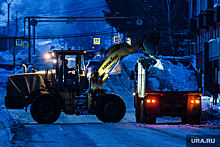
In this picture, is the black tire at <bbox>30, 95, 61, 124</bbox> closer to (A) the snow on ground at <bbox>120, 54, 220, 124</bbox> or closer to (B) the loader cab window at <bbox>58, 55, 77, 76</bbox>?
(B) the loader cab window at <bbox>58, 55, 77, 76</bbox>

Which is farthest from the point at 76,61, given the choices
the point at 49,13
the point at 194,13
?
the point at 49,13

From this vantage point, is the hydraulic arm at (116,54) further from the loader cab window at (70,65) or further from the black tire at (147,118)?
the black tire at (147,118)

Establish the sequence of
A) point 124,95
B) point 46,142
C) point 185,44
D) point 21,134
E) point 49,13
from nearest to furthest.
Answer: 1. point 46,142
2. point 21,134
3. point 124,95
4. point 185,44
5. point 49,13

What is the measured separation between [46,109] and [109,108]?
2.60 metres

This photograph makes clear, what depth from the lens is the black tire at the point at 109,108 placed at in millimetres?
16233

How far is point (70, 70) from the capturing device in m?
16.7

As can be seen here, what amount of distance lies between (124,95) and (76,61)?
16809mm

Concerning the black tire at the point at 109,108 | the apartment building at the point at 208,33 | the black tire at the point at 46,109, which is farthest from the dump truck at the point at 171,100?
the apartment building at the point at 208,33

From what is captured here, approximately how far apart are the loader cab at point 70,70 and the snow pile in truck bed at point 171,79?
287cm

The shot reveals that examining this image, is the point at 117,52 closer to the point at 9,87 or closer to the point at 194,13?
the point at 9,87

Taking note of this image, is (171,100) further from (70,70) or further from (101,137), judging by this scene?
(101,137)

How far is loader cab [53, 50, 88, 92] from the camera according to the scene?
54.0 ft

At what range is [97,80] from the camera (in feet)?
55.7

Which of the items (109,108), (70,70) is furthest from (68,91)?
(109,108)
